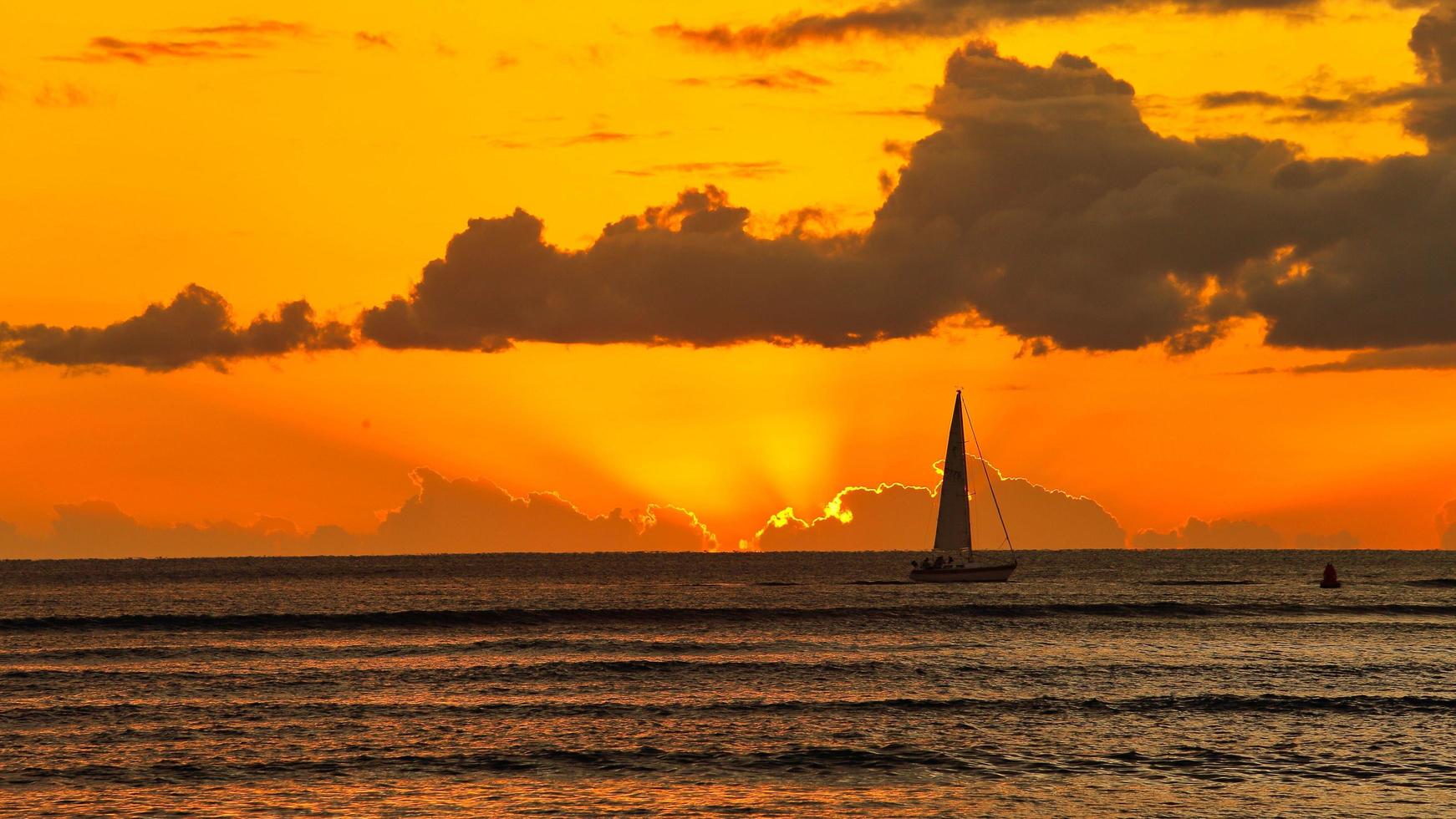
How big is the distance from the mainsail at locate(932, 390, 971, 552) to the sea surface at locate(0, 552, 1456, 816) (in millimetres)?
29946

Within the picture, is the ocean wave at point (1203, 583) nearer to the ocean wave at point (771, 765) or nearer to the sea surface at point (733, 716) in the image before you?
the sea surface at point (733, 716)

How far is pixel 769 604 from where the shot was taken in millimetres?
127125

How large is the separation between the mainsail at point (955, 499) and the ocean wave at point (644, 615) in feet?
59.3

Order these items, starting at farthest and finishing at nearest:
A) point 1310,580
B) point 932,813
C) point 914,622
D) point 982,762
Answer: point 1310,580 < point 914,622 < point 982,762 < point 932,813

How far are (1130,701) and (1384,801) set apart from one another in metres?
18.8

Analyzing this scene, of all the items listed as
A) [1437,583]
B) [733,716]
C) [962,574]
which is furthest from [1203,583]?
[733,716]

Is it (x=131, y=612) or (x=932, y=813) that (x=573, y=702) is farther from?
(x=131, y=612)

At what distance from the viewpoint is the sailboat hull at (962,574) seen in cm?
13850

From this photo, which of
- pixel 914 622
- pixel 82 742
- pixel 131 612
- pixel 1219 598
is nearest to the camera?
pixel 82 742

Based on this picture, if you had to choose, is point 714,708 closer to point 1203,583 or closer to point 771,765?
point 771,765

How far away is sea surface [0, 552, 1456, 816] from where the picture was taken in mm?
38531

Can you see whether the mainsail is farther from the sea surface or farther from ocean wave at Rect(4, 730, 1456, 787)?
ocean wave at Rect(4, 730, 1456, 787)

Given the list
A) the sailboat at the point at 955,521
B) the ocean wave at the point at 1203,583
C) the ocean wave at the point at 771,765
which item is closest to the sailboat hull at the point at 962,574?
the sailboat at the point at 955,521

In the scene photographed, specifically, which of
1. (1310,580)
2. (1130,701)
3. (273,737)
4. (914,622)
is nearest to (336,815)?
(273,737)
